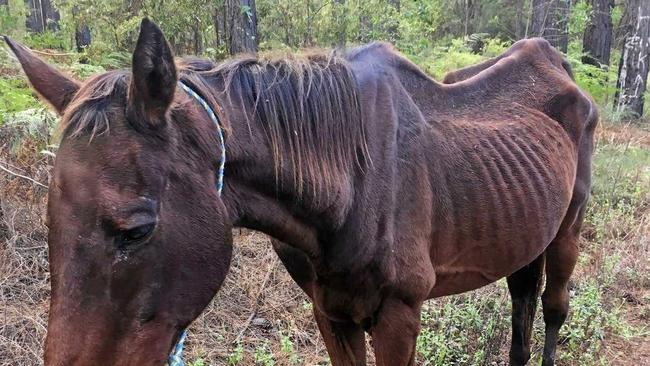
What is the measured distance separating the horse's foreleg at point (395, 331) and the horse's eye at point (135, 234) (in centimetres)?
113

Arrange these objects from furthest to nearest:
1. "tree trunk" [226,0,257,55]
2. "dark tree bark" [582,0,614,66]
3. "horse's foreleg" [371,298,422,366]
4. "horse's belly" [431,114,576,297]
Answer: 1. "dark tree bark" [582,0,614,66]
2. "tree trunk" [226,0,257,55]
3. "horse's belly" [431,114,576,297]
4. "horse's foreleg" [371,298,422,366]

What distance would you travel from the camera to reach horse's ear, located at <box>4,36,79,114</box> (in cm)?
161

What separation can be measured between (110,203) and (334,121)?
0.88 metres

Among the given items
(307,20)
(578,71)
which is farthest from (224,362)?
(578,71)

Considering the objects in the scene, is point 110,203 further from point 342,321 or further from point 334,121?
point 342,321

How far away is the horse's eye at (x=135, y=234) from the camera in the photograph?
4.48 feet

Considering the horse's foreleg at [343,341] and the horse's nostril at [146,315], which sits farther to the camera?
the horse's foreleg at [343,341]

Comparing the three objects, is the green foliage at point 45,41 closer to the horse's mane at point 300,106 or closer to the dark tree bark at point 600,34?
the horse's mane at point 300,106

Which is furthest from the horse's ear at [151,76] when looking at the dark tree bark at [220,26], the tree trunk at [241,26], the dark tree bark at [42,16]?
the dark tree bark at [42,16]

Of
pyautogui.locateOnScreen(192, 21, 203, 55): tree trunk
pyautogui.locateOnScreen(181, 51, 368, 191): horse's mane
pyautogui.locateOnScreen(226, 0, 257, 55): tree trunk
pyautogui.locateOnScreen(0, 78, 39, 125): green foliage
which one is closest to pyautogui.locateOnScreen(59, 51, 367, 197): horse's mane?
pyautogui.locateOnScreen(181, 51, 368, 191): horse's mane

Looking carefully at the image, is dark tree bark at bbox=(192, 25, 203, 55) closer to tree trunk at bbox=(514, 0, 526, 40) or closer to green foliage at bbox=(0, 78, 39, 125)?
green foliage at bbox=(0, 78, 39, 125)

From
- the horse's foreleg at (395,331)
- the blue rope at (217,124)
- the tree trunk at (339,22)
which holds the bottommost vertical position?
the horse's foreleg at (395,331)

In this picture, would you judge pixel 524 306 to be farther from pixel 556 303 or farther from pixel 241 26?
pixel 241 26

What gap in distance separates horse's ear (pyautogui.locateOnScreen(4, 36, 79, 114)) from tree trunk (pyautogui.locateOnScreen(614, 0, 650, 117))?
33.7 feet
